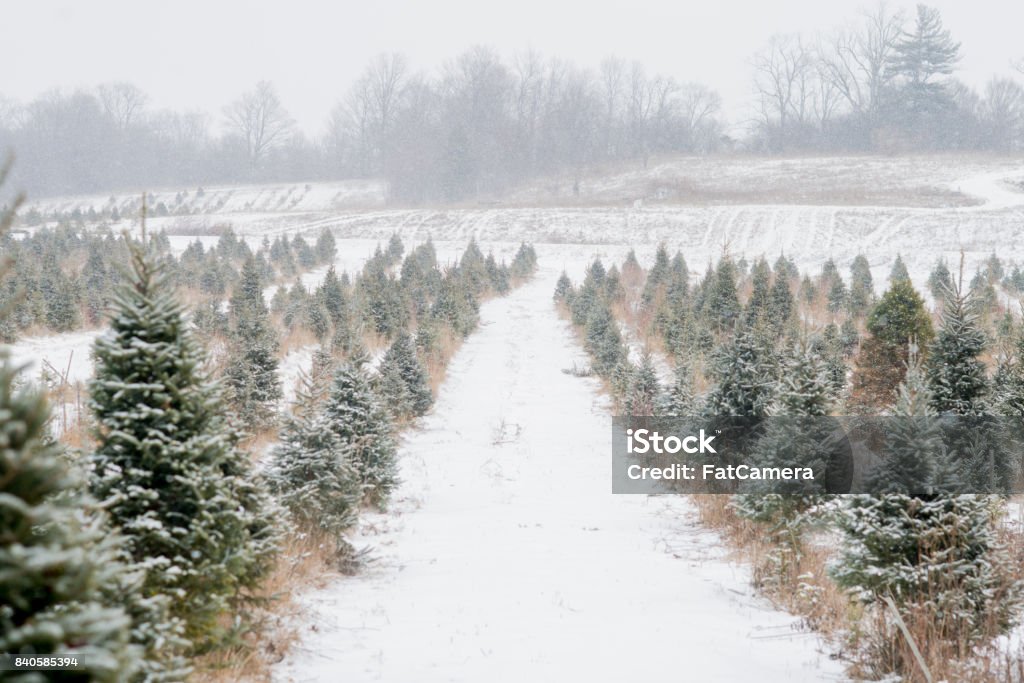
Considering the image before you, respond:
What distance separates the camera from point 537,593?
520 centimetres

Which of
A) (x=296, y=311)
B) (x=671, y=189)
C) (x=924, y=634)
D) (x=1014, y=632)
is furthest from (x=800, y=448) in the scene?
(x=671, y=189)

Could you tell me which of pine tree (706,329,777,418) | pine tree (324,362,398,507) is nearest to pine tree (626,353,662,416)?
pine tree (706,329,777,418)

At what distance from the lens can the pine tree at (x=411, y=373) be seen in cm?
1214

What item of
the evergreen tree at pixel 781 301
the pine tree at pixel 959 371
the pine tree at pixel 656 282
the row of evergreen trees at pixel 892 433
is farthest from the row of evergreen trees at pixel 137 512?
the pine tree at pixel 656 282

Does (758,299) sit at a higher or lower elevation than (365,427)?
higher

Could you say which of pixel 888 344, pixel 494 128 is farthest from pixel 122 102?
pixel 888 344

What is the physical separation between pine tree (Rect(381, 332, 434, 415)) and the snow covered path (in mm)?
1824

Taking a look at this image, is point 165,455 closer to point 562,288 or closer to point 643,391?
point 643,391

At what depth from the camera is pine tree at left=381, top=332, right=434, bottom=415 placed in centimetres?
1214

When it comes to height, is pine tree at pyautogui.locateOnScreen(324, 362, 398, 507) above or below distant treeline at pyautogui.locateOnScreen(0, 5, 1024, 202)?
below

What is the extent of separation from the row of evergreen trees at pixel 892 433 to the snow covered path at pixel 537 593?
0.62m

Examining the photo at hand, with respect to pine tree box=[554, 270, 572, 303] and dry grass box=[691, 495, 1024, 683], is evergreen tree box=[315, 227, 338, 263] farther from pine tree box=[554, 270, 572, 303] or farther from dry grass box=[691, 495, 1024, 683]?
dry grass box=[691, 495, 1024, 683]

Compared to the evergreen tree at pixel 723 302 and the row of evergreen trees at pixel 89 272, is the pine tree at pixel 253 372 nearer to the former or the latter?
the row of evergreen trees at pixel 89 272

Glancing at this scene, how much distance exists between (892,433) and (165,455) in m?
3.93
